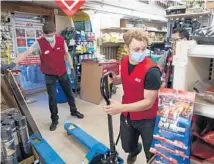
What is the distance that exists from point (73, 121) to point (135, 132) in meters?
1.93

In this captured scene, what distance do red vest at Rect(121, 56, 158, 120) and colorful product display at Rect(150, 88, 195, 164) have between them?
69 cm

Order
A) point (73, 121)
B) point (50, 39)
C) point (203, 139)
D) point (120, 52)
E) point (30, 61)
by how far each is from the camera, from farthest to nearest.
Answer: point (120, 52) → point (30, 61) → point (73, 121) → point (50, 39) → point (203, 139)

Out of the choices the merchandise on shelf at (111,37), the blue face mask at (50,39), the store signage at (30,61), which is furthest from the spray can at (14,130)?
the merchandise on shelf at (111,37)

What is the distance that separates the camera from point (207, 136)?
3.15 feet

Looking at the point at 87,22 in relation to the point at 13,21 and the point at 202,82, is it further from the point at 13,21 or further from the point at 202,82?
the point at 202,82

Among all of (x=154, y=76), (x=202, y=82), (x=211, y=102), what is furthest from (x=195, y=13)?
(x=211, y=102)

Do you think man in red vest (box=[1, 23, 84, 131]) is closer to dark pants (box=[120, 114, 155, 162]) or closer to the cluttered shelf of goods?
dark pants (box=[120, 114, 155, 162])

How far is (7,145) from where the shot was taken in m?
1.65

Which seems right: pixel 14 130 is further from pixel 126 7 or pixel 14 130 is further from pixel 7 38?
pixel 126 7

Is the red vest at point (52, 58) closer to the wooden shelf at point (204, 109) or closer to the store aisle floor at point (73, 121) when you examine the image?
the store aisle floor at point (73, 121)


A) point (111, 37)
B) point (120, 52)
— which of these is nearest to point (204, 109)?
point (111, 37)

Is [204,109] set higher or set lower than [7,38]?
lower

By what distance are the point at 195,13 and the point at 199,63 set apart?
2.43 metres

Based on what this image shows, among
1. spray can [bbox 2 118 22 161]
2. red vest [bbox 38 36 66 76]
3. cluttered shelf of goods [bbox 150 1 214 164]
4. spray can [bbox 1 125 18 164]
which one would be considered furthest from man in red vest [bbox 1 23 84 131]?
cluttered shelf of goods [bbox 150 1 214 164]
